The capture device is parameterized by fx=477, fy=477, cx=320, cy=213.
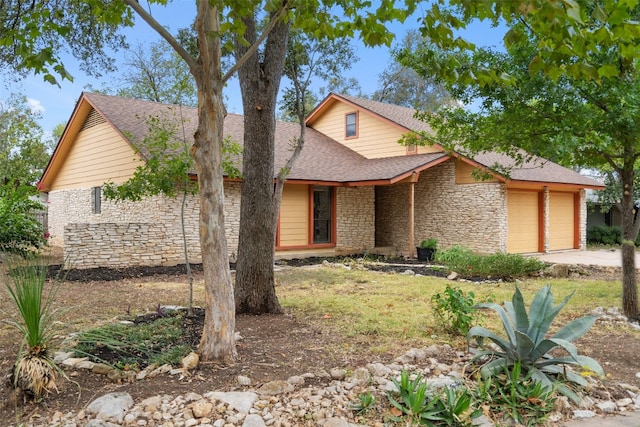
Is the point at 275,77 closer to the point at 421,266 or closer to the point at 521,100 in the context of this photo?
the point at 521,100

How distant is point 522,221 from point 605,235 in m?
8.33

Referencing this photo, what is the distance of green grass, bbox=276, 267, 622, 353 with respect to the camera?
5.53 meters

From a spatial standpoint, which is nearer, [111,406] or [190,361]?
[111,406]

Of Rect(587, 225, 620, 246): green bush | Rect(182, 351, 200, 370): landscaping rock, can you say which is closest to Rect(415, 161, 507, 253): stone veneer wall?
Rect(587, 225, 620, 246): green bush

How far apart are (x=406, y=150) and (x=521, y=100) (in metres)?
11.3

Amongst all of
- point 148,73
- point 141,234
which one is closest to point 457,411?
point 141,234

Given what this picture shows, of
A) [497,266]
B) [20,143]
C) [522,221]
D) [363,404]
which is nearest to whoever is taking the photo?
[363,404]

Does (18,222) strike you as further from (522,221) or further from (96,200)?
(522,221)

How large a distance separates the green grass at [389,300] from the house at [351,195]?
13.0 ft

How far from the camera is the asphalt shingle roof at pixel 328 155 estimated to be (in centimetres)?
1512

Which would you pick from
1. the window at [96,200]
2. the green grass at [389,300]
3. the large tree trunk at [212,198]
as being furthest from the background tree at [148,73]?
the large tree trunk at [212,198]

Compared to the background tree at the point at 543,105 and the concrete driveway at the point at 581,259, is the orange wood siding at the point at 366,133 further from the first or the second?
the background tree at the point at 543,105

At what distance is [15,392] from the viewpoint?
3424 millimetres

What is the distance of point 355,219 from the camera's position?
17.1 metres
